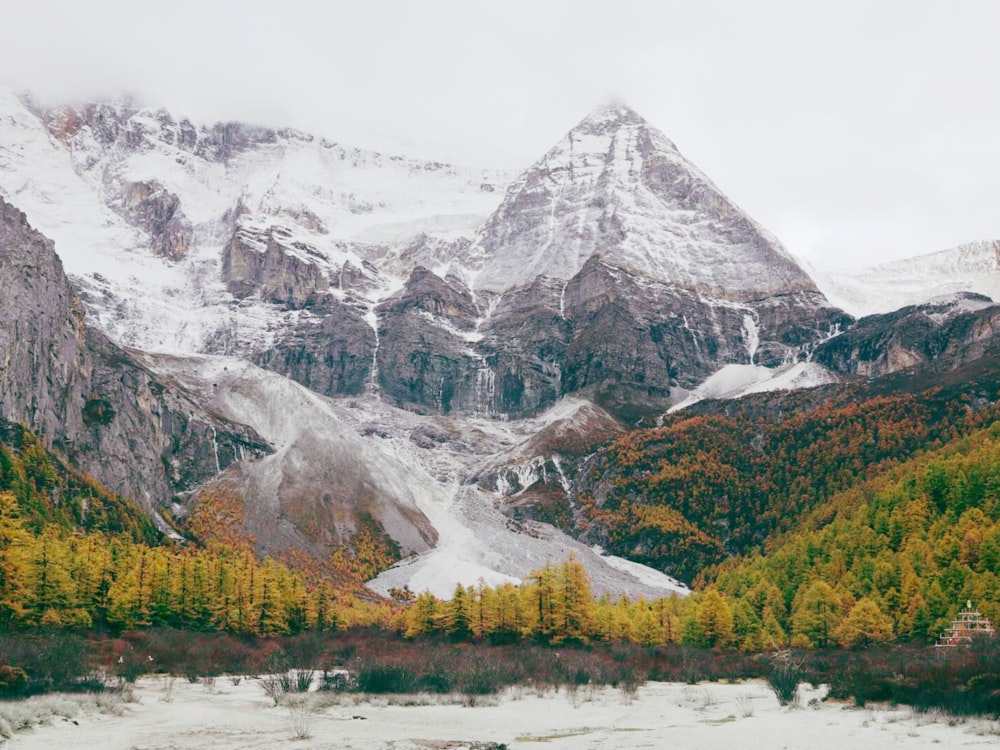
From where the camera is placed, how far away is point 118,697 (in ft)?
174

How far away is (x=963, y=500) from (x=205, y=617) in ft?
294

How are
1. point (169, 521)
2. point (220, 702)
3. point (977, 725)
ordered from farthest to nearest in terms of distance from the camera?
point (169, 521)
point (220, 702)
point (977, 725)

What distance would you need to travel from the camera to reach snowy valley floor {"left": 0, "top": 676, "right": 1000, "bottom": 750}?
40156mm

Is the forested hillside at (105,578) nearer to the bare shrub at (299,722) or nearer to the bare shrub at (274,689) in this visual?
the bare shrub at (274,689)

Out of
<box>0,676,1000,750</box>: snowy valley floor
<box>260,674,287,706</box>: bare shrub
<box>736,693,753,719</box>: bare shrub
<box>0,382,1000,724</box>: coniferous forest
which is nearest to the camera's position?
<box>0,676,1000,750</box>: snowy valley floor

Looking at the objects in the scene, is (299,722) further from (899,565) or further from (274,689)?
(899,565)

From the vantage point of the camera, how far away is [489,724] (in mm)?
49438

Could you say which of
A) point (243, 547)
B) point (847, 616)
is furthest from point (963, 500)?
point (243, 547)

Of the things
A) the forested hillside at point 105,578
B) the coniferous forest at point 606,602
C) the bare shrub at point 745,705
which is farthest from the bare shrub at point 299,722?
the forested hillside at point 105,578

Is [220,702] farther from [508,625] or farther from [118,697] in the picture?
[508,625]

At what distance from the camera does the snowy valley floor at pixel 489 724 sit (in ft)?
132

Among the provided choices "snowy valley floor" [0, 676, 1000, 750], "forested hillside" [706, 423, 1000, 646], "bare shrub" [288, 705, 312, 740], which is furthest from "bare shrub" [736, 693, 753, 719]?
"forested hillside" [706, 423, 1000, 646]

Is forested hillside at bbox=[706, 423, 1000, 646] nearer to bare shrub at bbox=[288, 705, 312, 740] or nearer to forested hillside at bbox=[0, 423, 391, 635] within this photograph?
forested hillside at bbox=[0, 423, 391, 635]

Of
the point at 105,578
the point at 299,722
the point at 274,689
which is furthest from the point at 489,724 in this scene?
the point at 105,578
